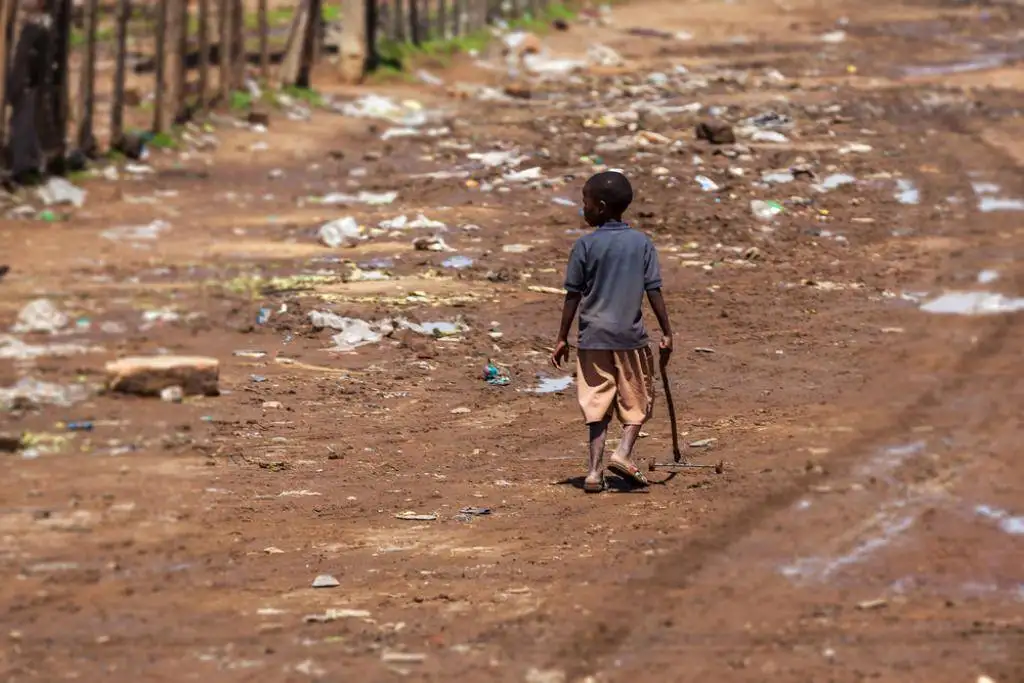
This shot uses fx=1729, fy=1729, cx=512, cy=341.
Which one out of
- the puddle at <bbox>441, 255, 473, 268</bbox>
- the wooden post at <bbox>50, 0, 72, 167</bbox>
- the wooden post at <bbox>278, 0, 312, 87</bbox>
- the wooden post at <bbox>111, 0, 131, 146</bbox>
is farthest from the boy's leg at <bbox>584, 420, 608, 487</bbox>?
the wooden post at <bbox>278, 0, 312, 87</bbox>

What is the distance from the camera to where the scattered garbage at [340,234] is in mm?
11000

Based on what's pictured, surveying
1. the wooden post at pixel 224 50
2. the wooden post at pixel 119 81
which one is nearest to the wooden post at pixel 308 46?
the wooden post at pixel 224 50

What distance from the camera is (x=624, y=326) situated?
613 cm

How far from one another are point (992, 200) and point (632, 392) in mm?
6357


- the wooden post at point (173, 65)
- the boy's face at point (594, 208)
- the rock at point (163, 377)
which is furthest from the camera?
the wooden post at point (173, 65)

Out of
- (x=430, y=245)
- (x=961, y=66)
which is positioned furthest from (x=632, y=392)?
(x=961, y=66)

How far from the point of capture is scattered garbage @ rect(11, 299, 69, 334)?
891cm

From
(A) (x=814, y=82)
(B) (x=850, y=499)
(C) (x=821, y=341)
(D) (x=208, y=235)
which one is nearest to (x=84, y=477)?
(B) (x=850, y=499)

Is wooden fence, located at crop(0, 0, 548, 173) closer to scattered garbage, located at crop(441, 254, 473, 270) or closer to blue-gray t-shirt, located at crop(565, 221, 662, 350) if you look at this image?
scattered garbage, located at crop(441, 254, 473, 270)

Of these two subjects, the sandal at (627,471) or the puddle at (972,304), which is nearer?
the sandal at (627,471)

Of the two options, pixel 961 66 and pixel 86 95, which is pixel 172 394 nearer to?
pixel 86 95

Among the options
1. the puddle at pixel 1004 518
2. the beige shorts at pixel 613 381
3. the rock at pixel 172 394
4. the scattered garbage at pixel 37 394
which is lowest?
the scattered garbage at pixel 37 394

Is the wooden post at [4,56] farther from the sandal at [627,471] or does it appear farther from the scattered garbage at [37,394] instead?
the sandal at [627,471]

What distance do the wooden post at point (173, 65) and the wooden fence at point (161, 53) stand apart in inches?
0.4
